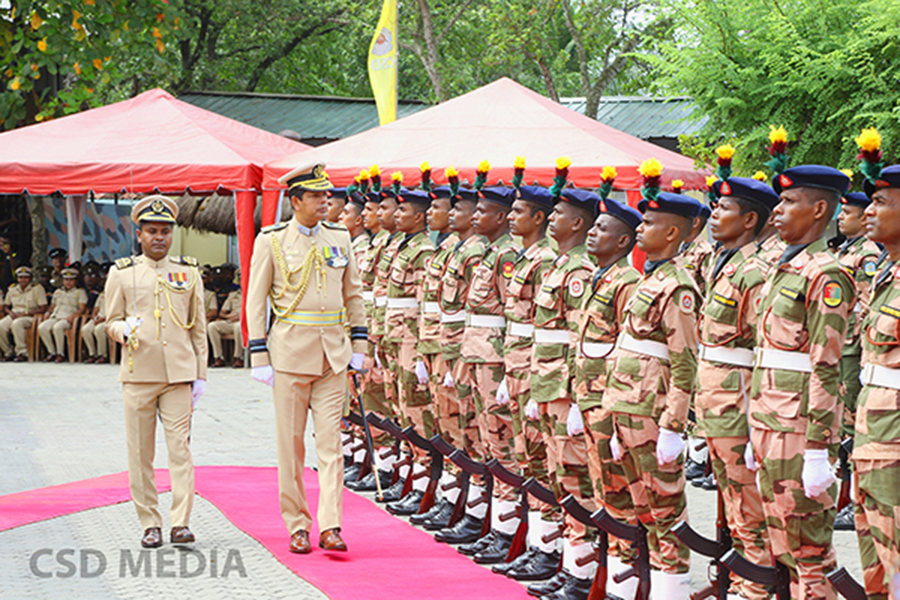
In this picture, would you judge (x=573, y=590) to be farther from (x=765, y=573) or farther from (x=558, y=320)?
(x=558, y=320)

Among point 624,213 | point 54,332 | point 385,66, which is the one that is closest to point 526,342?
point 624,213

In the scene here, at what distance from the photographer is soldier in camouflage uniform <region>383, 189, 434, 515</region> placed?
782cm

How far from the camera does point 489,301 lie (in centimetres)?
672

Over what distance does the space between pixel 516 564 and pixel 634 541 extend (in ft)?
3.65

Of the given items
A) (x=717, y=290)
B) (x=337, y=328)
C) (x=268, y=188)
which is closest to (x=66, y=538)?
(x=337, y=328)

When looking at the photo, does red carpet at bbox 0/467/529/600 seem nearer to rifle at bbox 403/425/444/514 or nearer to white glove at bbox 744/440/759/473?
rifle at bbox 403/425/444/514

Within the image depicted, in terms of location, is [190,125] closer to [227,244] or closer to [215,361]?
[215,361]

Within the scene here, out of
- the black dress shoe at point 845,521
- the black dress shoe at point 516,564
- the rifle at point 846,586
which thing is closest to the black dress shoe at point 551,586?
the black dress shoe at point 516,564

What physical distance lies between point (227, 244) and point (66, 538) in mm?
20228

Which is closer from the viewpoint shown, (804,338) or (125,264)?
(804,338)

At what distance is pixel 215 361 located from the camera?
1669 centimetres

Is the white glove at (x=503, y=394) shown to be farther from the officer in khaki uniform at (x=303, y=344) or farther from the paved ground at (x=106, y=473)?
the paved ground at (x=106, y=473)

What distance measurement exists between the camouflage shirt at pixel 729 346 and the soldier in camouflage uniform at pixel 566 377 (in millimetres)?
786

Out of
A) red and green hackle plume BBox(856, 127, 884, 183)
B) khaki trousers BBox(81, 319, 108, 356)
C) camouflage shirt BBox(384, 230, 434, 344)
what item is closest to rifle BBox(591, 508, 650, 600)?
red and green hackle plume BBox(856, 127, 884, 183)
